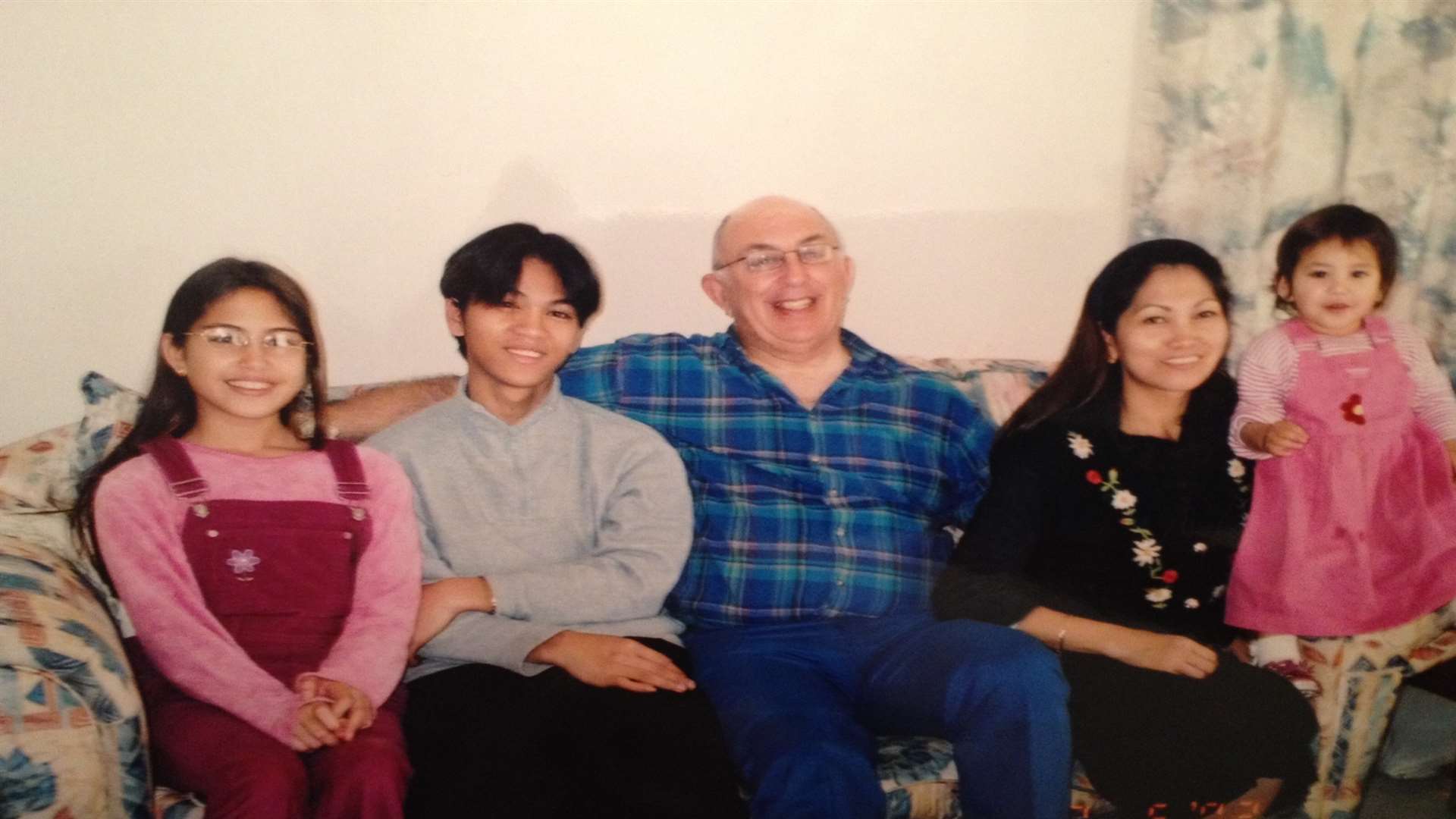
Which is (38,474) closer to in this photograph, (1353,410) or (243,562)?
(243,562)

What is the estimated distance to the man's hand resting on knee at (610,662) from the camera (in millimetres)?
1250

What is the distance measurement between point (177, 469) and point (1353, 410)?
1.60 m

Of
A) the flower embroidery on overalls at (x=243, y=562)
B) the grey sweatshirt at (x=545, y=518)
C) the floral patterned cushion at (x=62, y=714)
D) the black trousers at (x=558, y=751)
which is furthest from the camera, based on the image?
the grey sweatshirt at (x=545, y=518)

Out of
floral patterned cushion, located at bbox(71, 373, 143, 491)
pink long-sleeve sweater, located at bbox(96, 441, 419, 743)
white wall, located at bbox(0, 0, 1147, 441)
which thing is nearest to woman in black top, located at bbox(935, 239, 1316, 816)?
white wall, located at bbox(0, 0, 1147, 441)

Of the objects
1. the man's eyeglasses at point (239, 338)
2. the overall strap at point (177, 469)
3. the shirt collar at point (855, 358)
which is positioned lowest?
the overall strap at point (177, 469)

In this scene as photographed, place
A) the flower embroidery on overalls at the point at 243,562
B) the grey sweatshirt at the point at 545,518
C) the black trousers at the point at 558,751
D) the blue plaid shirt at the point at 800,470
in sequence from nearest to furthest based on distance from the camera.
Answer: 1. the black trousers at the point at 558,751
2. the flower embroidery on overalls at the point at 243,562
3. the grey sweatshirt at the point at 545,518
4. the blue plaid shirt at the point at 800,470

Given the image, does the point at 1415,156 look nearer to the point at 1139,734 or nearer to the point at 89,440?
the point at 1139,734

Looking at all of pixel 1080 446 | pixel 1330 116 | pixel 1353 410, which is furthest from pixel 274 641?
pixel 1330 116

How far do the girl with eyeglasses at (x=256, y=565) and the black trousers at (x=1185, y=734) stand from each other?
2.94 feet

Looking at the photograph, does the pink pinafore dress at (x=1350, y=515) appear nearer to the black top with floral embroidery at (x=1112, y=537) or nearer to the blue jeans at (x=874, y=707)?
the black top with floral embroidery at (x=1112, y=537)

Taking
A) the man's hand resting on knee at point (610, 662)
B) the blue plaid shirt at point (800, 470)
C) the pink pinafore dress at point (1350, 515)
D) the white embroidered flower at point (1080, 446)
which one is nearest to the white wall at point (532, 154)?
the blue plaid shirt at point (800, 470)

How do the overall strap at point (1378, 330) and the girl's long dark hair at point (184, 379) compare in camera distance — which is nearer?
the girl's long dark hair at point (184, 379)

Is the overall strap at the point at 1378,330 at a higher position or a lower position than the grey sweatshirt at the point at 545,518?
higher

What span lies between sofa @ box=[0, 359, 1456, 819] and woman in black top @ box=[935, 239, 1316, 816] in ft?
0.25
